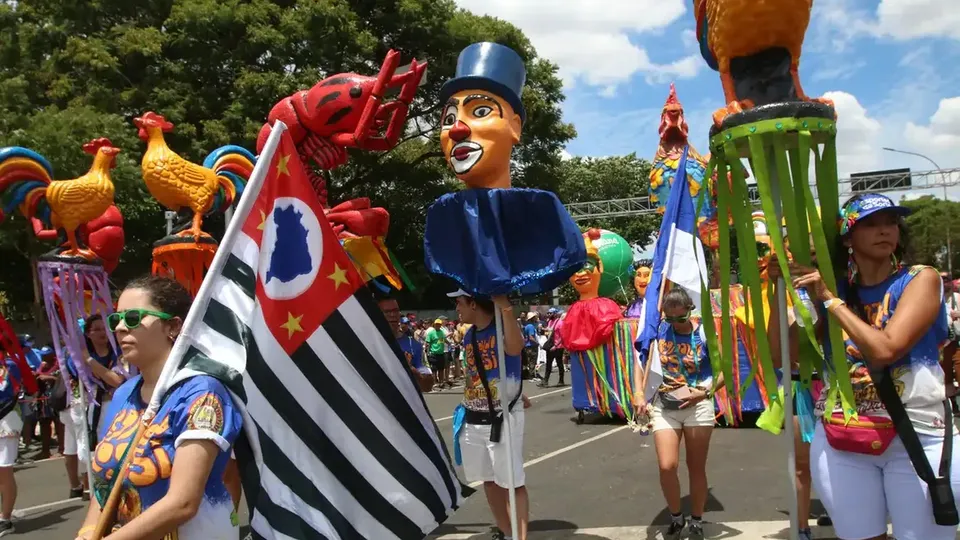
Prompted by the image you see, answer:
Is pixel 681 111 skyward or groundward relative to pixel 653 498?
skyward

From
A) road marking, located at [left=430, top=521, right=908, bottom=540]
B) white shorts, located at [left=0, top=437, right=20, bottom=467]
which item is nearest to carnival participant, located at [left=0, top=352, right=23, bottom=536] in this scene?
white shorts, located at [left=0, top=437, right=20, bottom=467]

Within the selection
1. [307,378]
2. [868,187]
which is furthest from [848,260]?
[868,187]

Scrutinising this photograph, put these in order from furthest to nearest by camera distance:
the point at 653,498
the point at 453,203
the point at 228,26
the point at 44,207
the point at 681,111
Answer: the point at 228,26, the point at 681,111, the point at 44,207, the point at 653,498, the point at 453,203

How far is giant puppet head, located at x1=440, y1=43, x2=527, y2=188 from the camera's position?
396 centimetres

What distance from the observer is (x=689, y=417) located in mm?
4887

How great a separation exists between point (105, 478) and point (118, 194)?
1379 centimetres

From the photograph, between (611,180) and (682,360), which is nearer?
(682,360)

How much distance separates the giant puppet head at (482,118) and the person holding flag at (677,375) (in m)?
1.32

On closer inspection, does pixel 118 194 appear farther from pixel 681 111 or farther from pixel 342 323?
pixel 342 323

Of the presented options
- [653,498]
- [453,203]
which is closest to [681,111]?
[653,498]

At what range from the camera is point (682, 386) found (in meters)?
4.88

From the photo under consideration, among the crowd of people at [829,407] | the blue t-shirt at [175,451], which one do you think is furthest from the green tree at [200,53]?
the blue t-shirt at [175,451]

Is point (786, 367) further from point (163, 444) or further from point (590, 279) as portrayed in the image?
point (590, 279)

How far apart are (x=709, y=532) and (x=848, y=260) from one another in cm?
275
